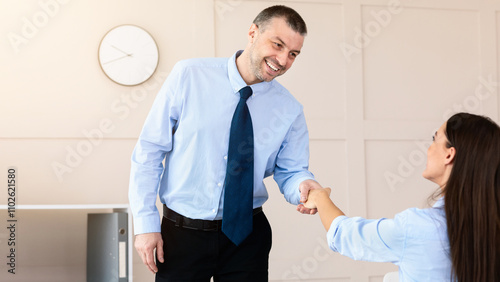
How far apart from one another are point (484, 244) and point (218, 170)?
2.74 feet

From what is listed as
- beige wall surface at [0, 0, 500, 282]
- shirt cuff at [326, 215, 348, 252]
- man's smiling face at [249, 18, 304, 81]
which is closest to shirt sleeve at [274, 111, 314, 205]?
man's smiling face at [249, 18, 304, 81]

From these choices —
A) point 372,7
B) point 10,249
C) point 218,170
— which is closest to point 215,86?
point 218,170

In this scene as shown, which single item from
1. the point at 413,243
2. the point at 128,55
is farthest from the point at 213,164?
the point at 128,55

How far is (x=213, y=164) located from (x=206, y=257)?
30 centimetres

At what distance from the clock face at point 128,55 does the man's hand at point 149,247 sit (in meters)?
1.74

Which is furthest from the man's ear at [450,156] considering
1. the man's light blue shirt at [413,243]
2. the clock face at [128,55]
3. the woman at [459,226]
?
the clock face at [128,55]

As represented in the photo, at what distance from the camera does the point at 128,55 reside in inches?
127

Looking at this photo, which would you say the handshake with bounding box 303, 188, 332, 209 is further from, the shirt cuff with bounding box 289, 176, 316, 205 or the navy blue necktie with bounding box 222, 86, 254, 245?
the navy blue necktie with bounding box 222, 86, 254, 245

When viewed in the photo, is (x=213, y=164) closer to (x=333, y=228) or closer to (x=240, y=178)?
(x=240, y=178)

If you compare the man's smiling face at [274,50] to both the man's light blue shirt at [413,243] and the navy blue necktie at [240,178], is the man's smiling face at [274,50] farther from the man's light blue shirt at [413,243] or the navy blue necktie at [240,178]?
the man's light blue shirt at [413,243]

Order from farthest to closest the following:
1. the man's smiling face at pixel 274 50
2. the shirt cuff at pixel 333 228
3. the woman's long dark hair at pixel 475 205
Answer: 1. the man's smiling face at pixel 274 50
2. the shirt cuff at pixel 333 228
3. the woman's long dark hair at pixel 475 205

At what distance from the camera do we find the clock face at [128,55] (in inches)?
126

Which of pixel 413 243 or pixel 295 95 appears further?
pixel 295 95

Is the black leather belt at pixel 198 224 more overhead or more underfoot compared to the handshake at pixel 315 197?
more underfoot
